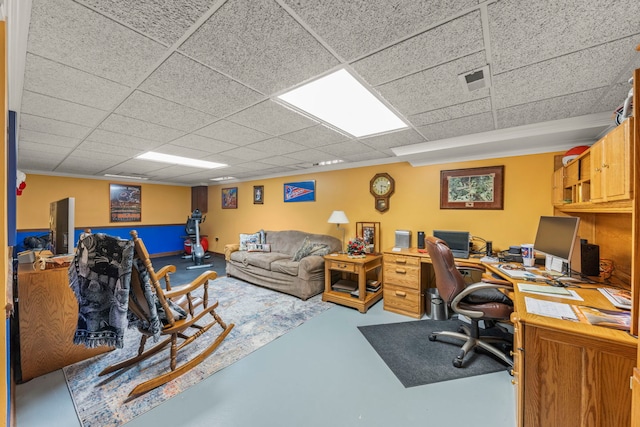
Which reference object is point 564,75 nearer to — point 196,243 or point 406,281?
point 406,281

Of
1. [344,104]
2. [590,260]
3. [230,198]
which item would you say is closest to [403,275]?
[590,260]

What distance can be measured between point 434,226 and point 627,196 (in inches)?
90.4

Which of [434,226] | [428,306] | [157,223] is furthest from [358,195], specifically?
[157,223]

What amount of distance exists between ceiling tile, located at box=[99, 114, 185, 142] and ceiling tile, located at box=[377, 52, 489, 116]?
229cm

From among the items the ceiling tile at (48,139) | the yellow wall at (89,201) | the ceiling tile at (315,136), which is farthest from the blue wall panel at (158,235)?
the ceiling tile at (315,136)

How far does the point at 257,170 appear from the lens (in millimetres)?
4980

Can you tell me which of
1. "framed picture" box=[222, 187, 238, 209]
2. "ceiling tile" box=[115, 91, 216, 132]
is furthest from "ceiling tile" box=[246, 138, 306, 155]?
"framed picture" box=[222, 187, 238, 209]

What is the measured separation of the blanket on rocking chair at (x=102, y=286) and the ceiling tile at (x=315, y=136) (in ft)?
6.13

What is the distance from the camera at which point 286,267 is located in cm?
382

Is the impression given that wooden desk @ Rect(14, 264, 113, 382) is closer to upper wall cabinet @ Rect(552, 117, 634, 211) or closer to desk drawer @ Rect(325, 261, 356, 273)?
desk drawer @ Rect(325, 261, 356, 273)

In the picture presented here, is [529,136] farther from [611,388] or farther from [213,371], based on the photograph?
[213,371]

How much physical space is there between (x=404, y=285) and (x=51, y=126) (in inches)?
170

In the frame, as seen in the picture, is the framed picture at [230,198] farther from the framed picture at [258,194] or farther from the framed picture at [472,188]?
the framed picture at [472,188]

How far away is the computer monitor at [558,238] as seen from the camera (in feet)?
6.21
